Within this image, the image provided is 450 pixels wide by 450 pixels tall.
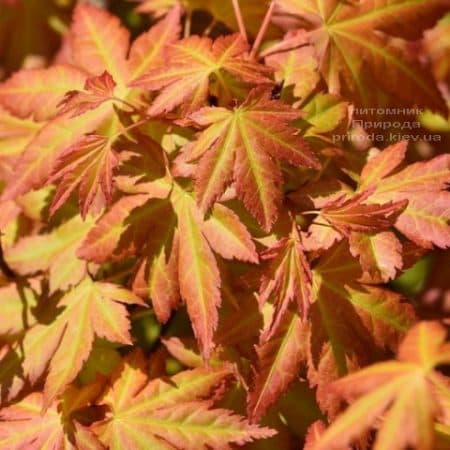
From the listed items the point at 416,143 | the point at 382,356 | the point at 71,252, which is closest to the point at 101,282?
the point at 71,252

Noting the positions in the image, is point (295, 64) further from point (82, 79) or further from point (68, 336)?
point (68, 336)

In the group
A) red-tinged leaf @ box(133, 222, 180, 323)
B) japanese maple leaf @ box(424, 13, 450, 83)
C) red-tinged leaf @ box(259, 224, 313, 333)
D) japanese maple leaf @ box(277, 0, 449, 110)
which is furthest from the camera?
japanese maple leaf @ box(424, 13, 450, 83)

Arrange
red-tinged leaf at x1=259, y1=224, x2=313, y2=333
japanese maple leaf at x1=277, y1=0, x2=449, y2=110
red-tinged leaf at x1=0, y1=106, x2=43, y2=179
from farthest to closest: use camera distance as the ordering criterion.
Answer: red-tinged leaf at x1=0, y1=106, x2=43, y2=179 < japanese maple leaf at x1=277, y1=0, x2=449, y2=110 < red-tinged leaf at x1=259, y1=224, x2=313, y2=333

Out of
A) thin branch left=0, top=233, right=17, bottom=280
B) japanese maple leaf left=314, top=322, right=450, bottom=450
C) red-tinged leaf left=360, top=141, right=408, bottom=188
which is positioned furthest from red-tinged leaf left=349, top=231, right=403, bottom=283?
thin branch left=0, top=233, right=17, bottom=280

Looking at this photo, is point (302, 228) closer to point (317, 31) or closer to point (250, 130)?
point (250, 130)

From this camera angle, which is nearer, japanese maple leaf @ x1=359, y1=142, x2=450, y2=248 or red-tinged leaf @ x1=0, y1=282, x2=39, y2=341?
japanese maple leaf @ x1=359, y1=142, x2=450, y2=248

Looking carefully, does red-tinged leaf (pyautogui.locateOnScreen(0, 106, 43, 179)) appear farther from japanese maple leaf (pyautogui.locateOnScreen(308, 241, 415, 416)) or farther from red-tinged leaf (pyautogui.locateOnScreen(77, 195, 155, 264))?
japanese maple leaf (pyautogui.locateOnScreen(308, 241, 415, 416))

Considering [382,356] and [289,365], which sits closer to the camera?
[289,365]
